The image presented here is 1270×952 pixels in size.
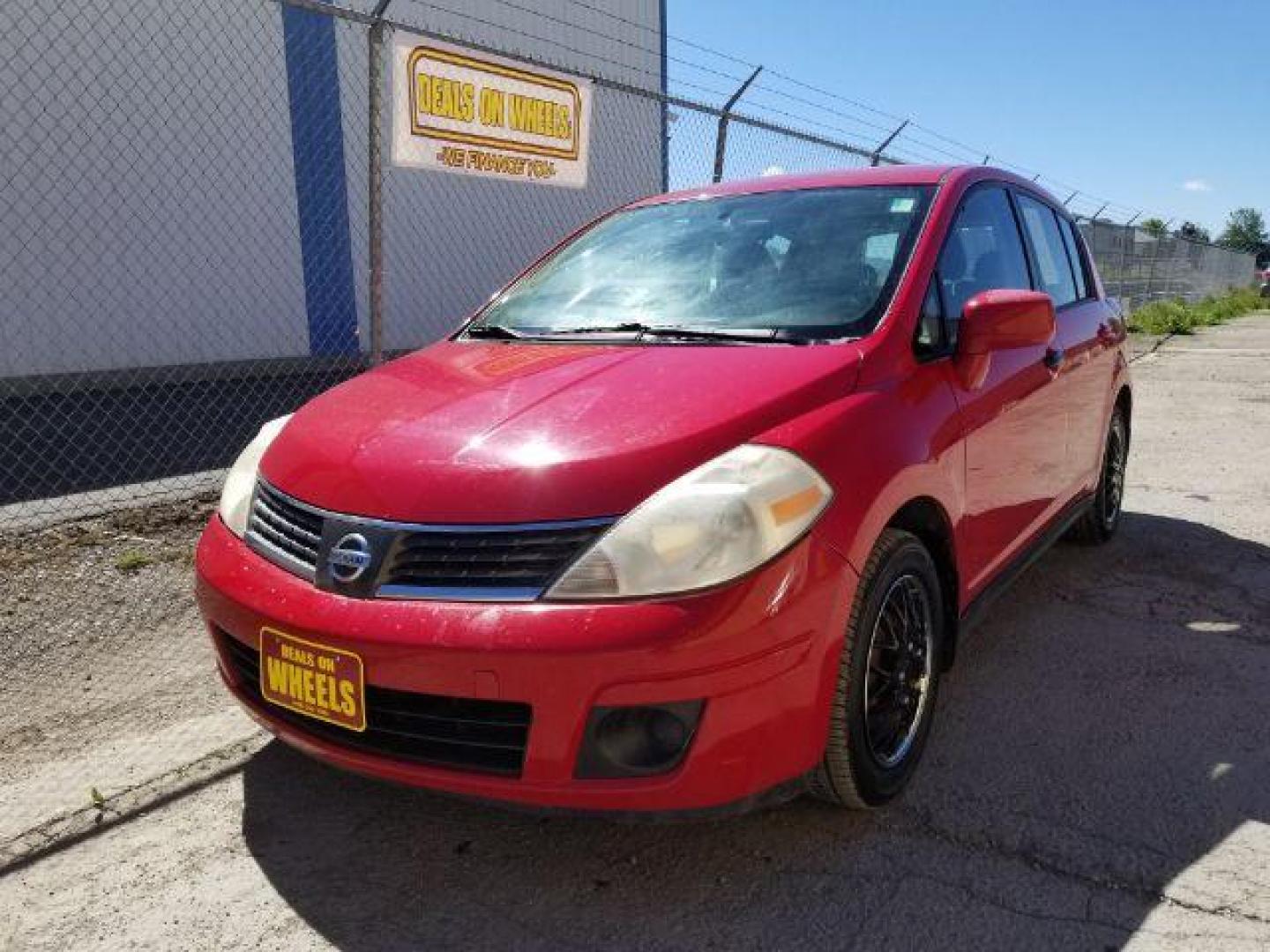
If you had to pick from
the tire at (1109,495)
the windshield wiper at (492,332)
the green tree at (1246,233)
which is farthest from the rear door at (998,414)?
the green tree at (1246,233)

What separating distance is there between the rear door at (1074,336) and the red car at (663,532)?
751mm

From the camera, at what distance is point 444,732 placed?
82.4 inches

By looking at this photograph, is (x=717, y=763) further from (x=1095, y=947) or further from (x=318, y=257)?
(x=318, y=257)

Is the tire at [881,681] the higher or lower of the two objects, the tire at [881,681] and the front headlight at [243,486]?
the lower

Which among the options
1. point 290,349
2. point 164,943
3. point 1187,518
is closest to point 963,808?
point 164,943

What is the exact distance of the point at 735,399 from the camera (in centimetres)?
231

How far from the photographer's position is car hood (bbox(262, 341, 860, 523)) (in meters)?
2.10

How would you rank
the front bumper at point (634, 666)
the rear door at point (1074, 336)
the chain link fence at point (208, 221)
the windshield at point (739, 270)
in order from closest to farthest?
the front bumper at point (634, 666) < the windshield at point (739, 270) < the rear door at point (1074, 336) < the chain link fence at point (208, 221)

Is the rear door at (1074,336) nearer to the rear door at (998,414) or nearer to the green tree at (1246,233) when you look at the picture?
the rear door at (998,414)

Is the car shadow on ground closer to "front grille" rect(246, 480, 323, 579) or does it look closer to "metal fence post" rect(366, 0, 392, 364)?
"front grille" rect(246, 480, 323, 579)

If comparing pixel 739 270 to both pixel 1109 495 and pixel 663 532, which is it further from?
pixel 1109 495

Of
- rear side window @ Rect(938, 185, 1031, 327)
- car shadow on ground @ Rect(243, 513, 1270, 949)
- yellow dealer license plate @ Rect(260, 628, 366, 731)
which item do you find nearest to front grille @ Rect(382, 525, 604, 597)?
yellow dealer license plate @ Rect(260, 628, 366, 731)

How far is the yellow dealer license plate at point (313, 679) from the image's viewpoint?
2.11 metres

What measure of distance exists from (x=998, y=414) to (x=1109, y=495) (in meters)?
2.10
